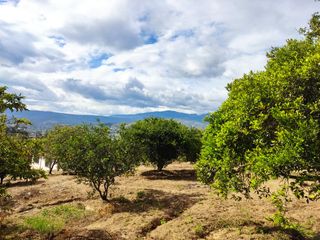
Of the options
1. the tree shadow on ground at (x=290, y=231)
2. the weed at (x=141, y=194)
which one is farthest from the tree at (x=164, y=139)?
the tree shadow on ground at (x=290, y=231)

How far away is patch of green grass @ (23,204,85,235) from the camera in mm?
21202

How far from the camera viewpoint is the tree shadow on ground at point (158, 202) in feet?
78.4

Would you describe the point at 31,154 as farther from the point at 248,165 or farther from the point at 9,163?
the point at 248,165

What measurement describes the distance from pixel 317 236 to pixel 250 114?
7.57 meters

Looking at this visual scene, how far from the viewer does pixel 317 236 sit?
1689 centimetres

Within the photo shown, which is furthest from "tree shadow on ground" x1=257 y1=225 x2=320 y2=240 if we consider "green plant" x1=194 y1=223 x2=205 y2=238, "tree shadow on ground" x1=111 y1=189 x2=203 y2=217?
"tree shadow on ground" x1=111 y1=189 x2=203 y2=217

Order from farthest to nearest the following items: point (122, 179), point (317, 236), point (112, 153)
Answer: point (122, 179) < point (112, 153) < point (317, 236)

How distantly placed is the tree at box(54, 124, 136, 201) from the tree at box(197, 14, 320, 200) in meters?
11.1

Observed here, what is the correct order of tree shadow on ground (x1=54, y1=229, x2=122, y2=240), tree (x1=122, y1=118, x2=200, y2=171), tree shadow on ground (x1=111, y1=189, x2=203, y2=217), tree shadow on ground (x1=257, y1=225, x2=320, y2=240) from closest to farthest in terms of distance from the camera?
tree shadow on ground (x1=257, y1=225, x2=320, y2=240), tree shadow on ground (x1=54, y1=229, x2=122, y2=240), tree shadow on ground (x1=111, y1=189, x2=203, y2=217), tree (x1=122, y1=118, x2=200, y2=171)

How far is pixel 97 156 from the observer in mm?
25766

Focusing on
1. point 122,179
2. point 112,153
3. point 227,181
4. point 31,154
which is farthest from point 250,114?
point 122,179

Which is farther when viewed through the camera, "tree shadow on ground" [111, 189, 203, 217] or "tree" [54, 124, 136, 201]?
"tree" [54, 124, 136, 201]

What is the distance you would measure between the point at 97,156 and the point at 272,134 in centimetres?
1519

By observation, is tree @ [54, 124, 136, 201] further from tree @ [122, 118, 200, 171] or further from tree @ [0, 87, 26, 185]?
tree @ [122, 118, 200, 171]
